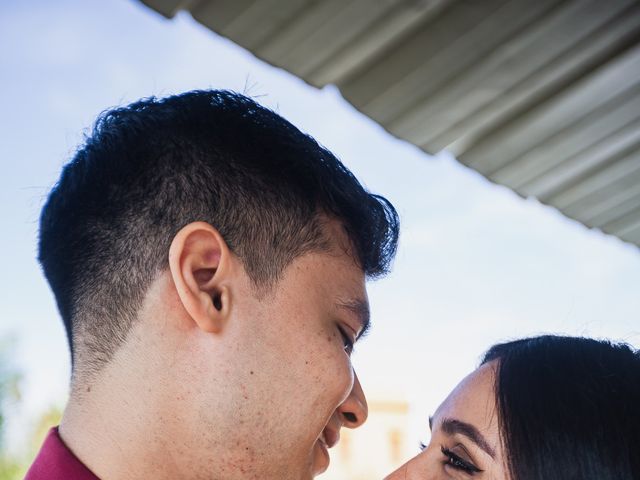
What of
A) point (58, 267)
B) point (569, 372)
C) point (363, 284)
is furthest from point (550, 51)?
point (58, 267)

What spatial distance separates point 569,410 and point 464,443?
0.32 m

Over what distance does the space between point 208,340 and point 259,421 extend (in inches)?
7.3

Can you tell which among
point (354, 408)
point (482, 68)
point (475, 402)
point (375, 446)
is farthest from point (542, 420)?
point (375, 446)

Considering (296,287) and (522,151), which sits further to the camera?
(522,151)

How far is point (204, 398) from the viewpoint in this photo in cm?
153

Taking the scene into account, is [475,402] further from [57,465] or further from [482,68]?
[57,465]

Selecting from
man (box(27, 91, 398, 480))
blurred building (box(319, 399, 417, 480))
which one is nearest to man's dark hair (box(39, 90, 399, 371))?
man (box(27, 91, 398, 480))

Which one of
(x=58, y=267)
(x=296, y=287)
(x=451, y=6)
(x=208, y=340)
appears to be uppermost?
(x=451, y=6)

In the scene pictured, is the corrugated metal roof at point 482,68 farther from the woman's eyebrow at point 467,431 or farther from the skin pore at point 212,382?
the woman's eyebrow at point 467,431

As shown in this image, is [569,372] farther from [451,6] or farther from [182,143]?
[182,143]

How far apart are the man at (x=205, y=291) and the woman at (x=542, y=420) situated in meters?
0.61

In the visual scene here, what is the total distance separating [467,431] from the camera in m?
2.40

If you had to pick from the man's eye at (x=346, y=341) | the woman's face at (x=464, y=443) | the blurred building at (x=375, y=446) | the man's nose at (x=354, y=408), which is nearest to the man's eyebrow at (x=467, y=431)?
the woman's face at (x=464, y=443)

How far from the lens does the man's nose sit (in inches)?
72.5
